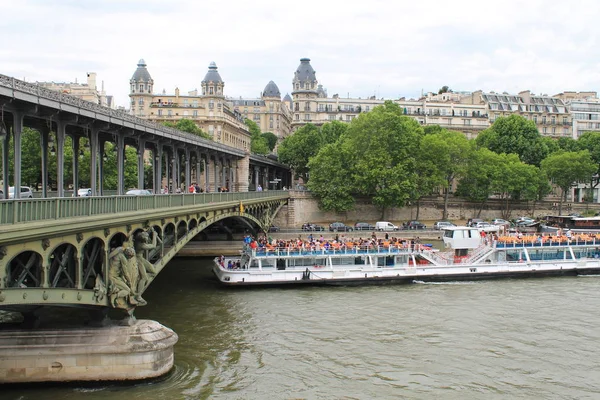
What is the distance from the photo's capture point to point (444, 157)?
78312mm

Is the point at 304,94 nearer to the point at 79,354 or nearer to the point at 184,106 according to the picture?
the point at 184,106

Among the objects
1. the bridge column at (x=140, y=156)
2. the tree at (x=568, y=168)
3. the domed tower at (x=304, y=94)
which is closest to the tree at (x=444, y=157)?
the tree at (x=568, y=168)

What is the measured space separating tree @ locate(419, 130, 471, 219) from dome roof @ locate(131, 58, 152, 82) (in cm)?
5211

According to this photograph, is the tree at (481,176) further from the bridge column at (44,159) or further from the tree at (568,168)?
the bridge column at (44,159)

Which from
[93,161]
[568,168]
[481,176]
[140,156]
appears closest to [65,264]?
[93,161]

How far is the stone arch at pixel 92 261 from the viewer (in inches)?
762

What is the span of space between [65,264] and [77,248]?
1.02m

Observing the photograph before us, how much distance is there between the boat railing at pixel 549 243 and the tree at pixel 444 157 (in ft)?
94.3

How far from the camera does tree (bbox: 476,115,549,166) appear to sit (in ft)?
315

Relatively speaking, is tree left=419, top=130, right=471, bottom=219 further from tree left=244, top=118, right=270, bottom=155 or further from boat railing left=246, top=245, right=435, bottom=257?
tree left=244, top=118, right=270, bottom=155

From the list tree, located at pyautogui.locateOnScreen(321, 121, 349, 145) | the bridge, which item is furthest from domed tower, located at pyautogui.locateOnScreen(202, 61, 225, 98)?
the bridge

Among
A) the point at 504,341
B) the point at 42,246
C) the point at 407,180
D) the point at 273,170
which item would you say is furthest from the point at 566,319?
the point at 273,170

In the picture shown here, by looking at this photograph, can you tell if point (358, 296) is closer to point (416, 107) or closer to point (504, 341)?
point (504, 341)

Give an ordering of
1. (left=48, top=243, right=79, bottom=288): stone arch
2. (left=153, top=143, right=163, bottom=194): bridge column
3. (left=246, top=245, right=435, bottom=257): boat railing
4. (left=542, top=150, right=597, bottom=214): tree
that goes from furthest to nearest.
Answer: (left=542, top=150, right=597, bottom=214): tree
(left=246, top=245, right=435, bottom=257): boat railing
(left=153, top=143, right=163, bottom=194): bridge column
(left=48, top=243, right=79, bottom=288): stone arch
